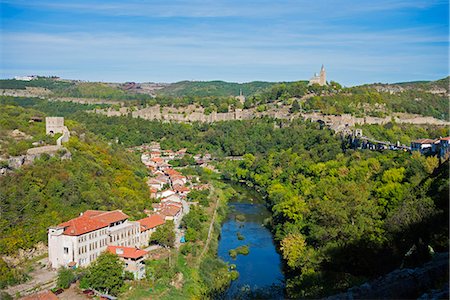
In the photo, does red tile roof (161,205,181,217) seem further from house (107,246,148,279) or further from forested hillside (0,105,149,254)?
house (107,246,148,279)

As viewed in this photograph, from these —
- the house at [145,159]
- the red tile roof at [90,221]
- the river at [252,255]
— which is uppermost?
the red tile roof at [90,221]

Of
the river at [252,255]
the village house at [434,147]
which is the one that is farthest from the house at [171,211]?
the village house at [434,147]

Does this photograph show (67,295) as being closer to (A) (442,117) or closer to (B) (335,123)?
(B) (335,123)

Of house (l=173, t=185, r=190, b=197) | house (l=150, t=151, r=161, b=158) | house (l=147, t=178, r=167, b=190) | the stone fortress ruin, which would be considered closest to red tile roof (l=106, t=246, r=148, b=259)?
the stone fortress ruin

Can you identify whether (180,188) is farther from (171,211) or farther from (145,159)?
(145,159)

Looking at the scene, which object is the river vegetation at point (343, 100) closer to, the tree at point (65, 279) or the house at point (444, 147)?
the house at point (444, 147)
